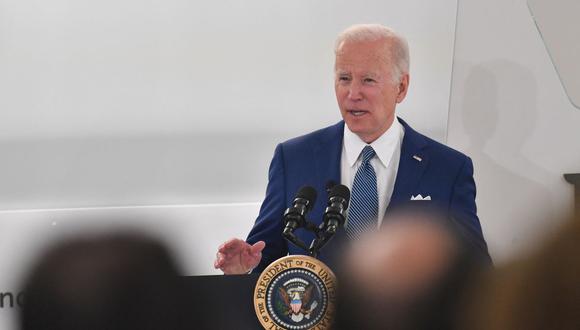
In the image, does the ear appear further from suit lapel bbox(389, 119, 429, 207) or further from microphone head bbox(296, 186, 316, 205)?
microphone head bbox(296, 186, 316, 205)

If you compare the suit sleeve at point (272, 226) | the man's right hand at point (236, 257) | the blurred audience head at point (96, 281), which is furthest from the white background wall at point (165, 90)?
the blurred audience head at point (96, 281)

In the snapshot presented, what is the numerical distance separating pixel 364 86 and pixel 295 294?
4.42 feet

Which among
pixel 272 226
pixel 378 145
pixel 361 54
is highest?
pixel 361 54

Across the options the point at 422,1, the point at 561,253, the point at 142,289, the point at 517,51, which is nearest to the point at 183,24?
the point at 422,1

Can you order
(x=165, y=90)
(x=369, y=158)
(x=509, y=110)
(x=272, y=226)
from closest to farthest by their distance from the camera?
(x=272, y=226) → (x=369, y=158) → (x=165, y=90) → (x=509, y=110)

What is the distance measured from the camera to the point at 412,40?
4117 millimetres

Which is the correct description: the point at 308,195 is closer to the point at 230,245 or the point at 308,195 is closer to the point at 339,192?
the point at 339,192

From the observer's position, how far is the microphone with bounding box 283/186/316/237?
1.87m

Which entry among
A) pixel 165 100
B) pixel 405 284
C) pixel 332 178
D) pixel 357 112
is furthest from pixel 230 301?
pixel 165 100

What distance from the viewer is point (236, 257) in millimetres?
2045

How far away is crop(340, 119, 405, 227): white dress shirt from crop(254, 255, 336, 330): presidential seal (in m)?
1.10

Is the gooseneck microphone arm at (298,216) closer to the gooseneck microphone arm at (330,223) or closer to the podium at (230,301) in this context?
the gooseneck microphone arm at (330,223)

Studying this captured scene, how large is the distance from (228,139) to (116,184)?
0.55 metres

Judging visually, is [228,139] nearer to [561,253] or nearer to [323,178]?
[323,178]
